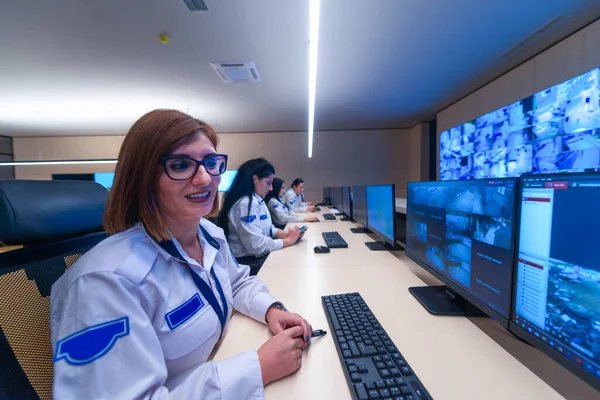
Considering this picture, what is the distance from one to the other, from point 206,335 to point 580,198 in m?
0.91

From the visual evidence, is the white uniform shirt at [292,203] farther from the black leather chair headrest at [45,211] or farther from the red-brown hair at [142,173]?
the red-brown hair at [142,173]

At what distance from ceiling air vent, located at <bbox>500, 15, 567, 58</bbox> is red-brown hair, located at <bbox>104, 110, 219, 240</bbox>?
3968 mm

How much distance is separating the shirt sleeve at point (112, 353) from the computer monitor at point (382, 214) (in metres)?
1.20

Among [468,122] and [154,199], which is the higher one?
[468,122]

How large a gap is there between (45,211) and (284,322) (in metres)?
0.81

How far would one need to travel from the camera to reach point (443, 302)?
0.94 meters

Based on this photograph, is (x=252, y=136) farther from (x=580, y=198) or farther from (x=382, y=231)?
(x=580, y=198)

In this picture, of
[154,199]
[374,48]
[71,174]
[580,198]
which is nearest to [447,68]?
[374,48]

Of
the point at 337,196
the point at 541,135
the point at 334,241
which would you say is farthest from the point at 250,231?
the point at 541,135

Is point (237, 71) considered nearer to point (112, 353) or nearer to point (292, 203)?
point (292, 203)

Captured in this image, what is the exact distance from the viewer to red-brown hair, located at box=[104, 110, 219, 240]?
69cm

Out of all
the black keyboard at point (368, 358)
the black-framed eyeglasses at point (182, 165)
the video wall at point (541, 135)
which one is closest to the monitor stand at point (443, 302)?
the black keyboard at point (368, 358)

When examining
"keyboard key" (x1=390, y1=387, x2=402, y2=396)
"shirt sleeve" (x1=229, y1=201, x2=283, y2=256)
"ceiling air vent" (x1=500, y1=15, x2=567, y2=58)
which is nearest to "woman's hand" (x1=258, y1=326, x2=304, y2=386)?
"keyboard key" (x1=390, y1=387, x2=402, y2=396)

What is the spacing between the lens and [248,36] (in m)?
2.73
